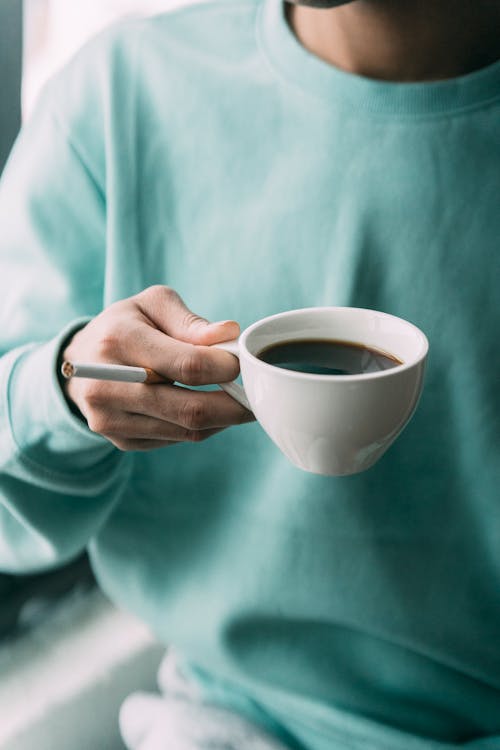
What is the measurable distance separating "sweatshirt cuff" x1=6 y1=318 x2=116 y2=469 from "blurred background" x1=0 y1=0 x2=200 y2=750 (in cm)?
37

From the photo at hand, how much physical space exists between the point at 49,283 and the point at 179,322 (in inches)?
11.6

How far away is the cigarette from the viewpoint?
541 millimetres

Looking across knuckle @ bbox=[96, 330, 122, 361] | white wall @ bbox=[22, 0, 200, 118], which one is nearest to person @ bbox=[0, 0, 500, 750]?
knuckle @ bbox=[96, 330, 122, 361]

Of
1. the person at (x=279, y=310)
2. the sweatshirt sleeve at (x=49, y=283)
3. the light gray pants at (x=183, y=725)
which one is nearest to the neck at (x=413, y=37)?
the person at (x=279, y=310)

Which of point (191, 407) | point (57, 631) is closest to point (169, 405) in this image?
point (191, 407)

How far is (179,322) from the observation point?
65 cm

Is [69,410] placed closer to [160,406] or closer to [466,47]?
[160,406]

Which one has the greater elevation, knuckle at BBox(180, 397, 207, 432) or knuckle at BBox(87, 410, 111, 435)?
knuckle at BBox(180, 397, 207, 432)

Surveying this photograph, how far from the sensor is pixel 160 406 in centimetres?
64

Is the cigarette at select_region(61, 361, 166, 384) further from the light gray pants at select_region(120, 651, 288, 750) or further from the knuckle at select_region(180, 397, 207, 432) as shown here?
the light gray pants at select_region(120, 651, 288, 750)

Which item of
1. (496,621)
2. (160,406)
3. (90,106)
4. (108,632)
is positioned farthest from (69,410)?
(108,632)

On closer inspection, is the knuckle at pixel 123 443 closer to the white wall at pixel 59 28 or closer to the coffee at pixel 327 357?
the coffee at pixel 327 357

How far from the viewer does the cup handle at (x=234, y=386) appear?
591mm

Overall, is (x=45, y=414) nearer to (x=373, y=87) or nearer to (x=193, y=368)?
(x=193, y=368)
